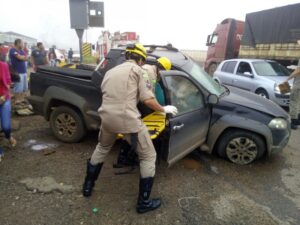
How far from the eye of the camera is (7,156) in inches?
154

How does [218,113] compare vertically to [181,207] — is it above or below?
above

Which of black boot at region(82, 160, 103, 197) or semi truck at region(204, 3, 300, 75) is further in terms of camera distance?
semi truck at region(204, 3, 300, 75)

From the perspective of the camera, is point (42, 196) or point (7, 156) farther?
point (7, 156)

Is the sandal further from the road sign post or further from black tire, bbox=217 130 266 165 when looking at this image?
the road sign post

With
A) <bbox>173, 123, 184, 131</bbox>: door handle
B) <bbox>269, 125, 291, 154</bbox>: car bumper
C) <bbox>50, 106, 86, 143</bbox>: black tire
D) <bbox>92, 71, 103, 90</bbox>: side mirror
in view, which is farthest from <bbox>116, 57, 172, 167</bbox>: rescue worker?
<bbox>269, 125, 291, 154</bbox>: car bumper

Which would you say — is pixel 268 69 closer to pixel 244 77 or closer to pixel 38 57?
pixel 244 77

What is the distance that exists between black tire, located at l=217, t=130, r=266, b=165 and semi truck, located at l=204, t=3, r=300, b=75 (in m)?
→ 6.06

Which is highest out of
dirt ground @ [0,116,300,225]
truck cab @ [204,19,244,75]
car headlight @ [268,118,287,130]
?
truck cab @ [204,19,244,75]

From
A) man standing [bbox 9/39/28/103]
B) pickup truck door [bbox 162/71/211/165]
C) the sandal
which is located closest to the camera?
pickup truck door [bbox 162/71/211/165]

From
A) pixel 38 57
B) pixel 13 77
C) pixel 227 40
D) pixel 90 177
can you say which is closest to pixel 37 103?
pixel 13 77

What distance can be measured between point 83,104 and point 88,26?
15.7 ft

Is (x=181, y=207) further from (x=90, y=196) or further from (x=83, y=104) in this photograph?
(x=83, y=104)

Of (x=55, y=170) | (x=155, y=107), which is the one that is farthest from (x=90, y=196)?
(x=155, y=107)

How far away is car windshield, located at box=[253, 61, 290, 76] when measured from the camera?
8.00 metres
